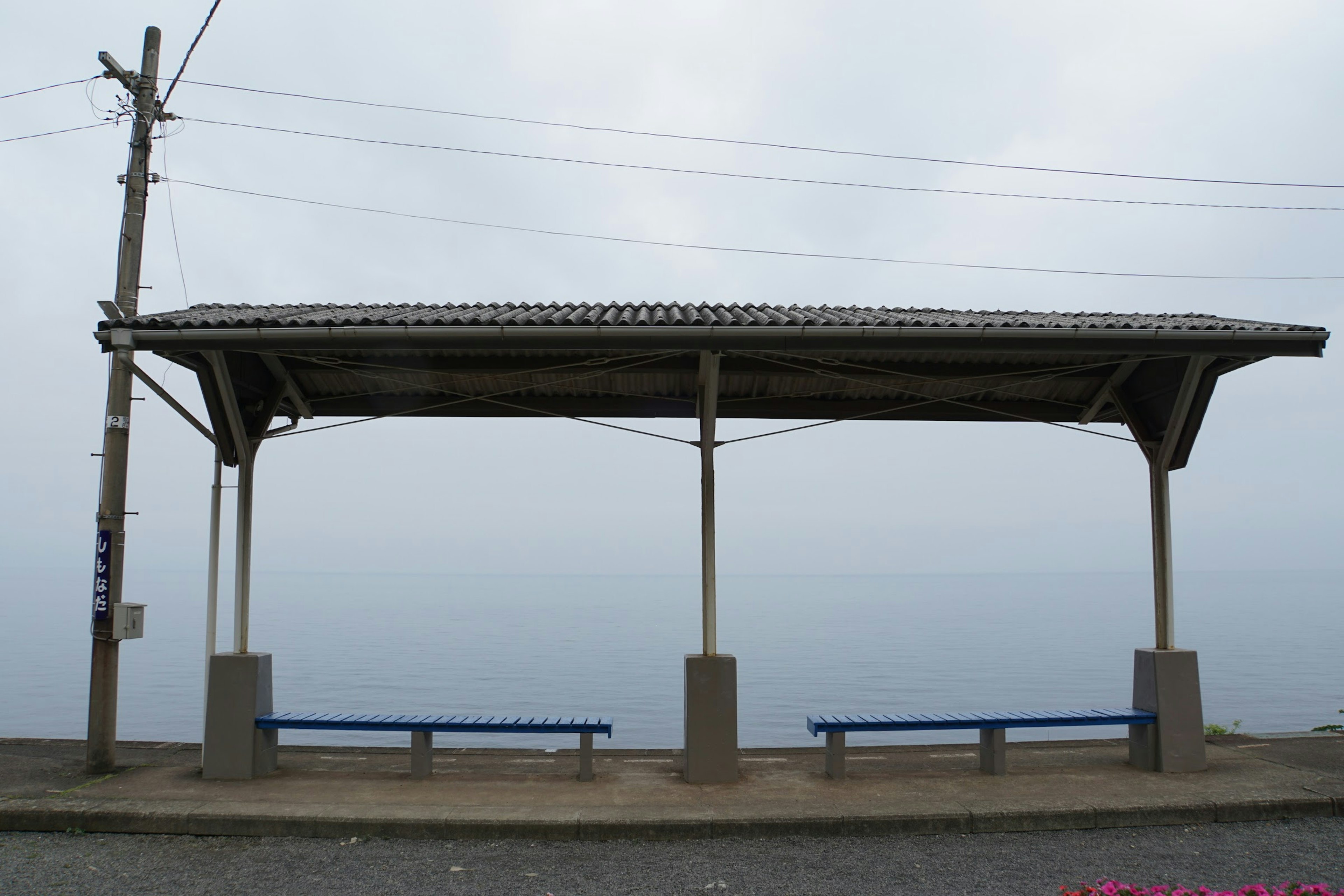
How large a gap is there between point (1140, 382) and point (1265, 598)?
9188cm

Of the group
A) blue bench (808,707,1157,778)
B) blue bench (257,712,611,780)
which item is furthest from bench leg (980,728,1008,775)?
blue bench (257,712,611,780)

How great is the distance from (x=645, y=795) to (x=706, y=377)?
2753mm

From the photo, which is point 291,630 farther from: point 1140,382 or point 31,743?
point 1140,382

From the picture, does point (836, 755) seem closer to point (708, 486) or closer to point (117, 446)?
point (708, 486)

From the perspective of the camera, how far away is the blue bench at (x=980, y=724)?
19.4ft

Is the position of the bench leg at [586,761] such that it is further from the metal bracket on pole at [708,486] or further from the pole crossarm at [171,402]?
the pole crossarm at [171,402]

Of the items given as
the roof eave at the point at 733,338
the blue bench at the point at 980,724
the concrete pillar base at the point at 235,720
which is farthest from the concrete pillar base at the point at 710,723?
the concrete pillar base at the point at 235,720

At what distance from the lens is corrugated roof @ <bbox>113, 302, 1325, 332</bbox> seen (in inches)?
215

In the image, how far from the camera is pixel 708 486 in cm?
611

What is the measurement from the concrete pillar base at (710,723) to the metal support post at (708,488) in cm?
14

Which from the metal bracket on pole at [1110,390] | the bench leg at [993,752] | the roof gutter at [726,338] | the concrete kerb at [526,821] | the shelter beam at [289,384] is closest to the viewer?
the concrete kerb at [526,821]

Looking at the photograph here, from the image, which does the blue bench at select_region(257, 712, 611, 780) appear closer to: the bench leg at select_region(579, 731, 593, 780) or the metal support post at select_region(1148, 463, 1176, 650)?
the bench leg at select_region(579, 731, 593, 780)

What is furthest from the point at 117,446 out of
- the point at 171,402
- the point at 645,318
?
the point at 645,318

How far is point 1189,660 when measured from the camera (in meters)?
6.33
